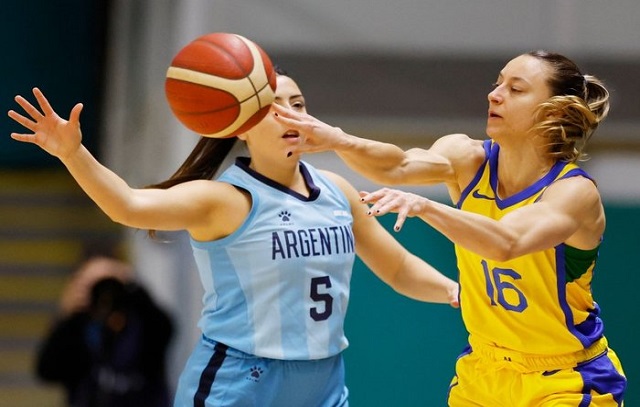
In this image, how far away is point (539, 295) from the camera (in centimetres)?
415

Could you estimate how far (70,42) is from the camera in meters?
12.2

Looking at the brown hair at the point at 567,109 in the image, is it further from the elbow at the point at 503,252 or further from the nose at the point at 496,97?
the elbow at the point at 503,252

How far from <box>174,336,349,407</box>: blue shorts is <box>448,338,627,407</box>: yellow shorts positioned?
1.90ft

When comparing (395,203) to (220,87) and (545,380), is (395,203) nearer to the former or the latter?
(220,87)

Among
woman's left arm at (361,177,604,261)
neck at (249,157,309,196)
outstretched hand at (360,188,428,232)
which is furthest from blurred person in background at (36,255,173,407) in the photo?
outstretched hand at (360,188,428,232)

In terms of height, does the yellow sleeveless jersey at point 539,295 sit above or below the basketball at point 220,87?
below

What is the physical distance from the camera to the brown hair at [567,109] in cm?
417

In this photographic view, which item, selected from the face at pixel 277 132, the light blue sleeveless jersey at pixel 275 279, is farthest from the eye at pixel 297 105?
the light blue sleeveless jersey at pixel 275 279

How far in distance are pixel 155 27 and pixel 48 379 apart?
3.35 metres

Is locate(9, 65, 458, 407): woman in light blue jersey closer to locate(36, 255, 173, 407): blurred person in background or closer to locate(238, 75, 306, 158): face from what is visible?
locate(238, 75, 306, 158): face

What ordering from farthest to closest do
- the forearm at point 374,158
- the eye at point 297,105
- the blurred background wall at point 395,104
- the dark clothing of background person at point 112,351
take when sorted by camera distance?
the blurred background wall at point 395,104, the dark clothing of background person at point 112,351, the eye at point 297,105, the forearm at point 374,158

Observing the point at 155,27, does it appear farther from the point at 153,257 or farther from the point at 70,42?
the point at 70,42

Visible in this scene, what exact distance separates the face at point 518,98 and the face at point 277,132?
0.75 metres

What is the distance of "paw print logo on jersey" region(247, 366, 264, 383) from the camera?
425cm
